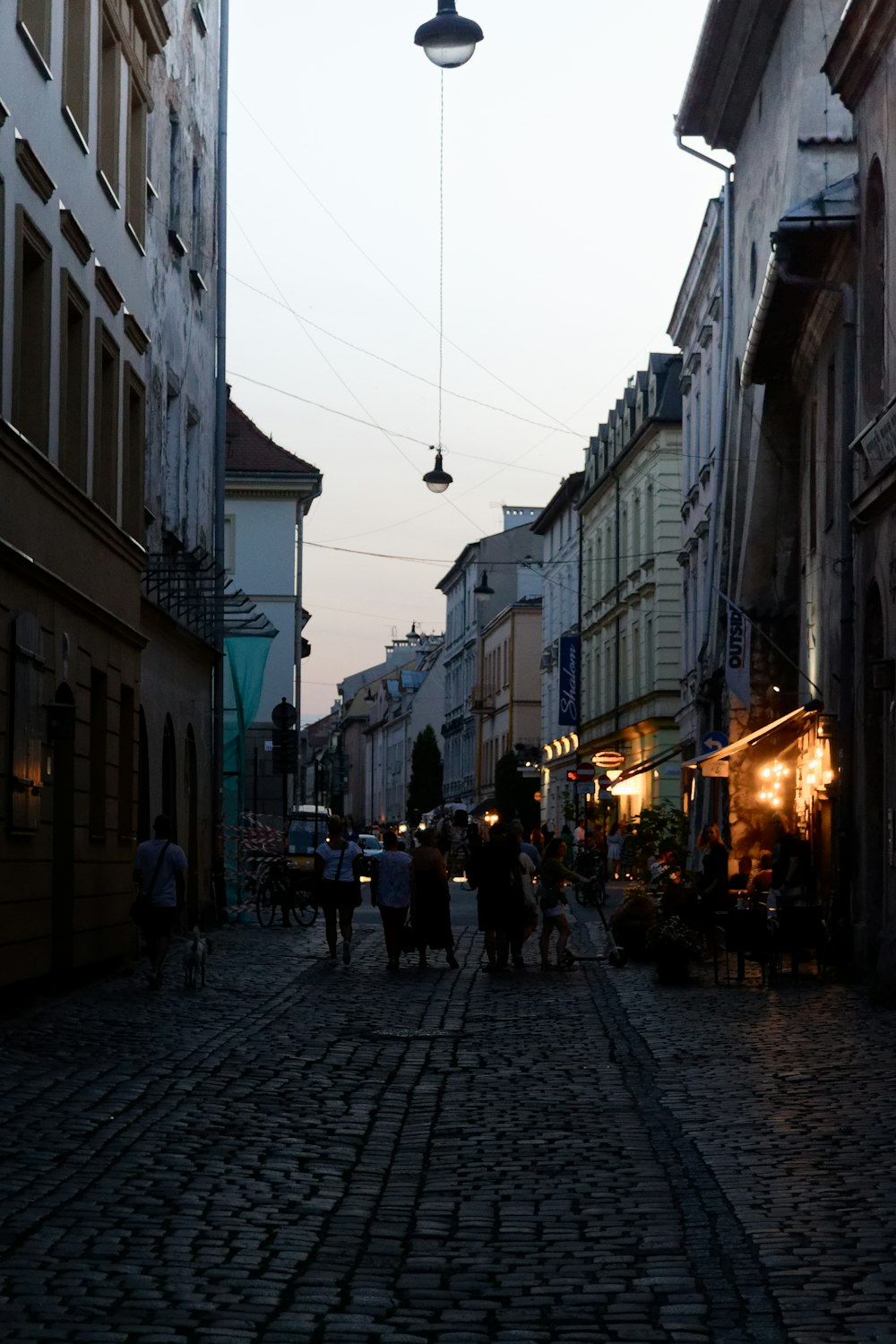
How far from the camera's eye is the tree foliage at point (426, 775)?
12506cm

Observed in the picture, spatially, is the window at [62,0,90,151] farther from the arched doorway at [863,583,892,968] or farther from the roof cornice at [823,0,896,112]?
the arched doorway at [863,583,892,968]

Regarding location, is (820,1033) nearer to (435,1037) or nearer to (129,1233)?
(435,1037)

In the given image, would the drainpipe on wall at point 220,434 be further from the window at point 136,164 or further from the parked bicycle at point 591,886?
the window at point 136,164

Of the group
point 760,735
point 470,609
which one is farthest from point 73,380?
point 470,609

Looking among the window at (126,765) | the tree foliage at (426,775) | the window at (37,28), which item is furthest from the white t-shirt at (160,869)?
→ the tree foliage at (426,775)

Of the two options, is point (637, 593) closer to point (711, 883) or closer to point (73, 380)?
point (711, 883)

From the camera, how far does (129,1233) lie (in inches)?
316

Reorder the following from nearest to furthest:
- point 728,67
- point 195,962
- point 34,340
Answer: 1. point 34,340
2. point 195,962
3. point 728,67

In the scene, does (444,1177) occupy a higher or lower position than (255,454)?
lower

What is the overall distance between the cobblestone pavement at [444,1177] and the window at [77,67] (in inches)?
342

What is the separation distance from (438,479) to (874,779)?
59.9 ft

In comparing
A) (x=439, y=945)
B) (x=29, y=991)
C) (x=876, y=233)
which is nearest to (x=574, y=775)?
(x=439, y=945)

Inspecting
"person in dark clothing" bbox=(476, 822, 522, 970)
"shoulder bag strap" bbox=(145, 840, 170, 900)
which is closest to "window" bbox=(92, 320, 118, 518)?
"shoulder bag strap" bbox=(145, 840, 170, 900)

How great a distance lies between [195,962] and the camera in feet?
66.3
